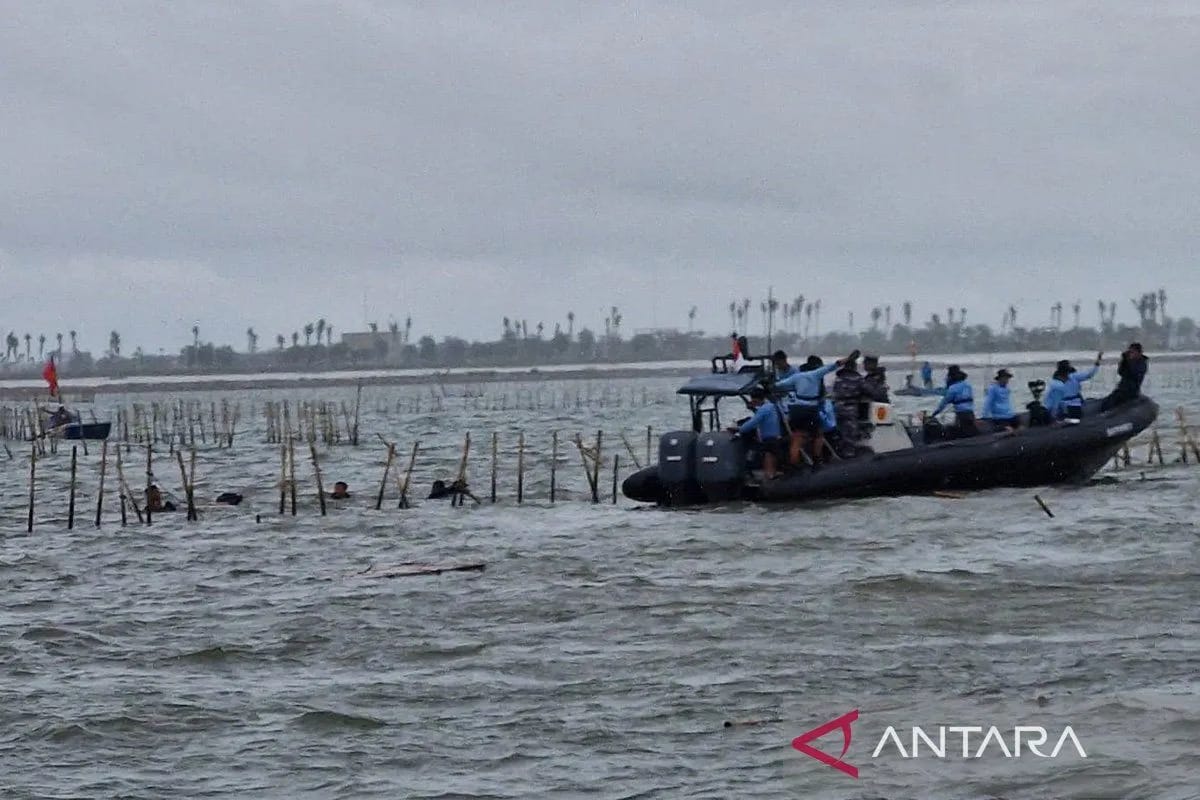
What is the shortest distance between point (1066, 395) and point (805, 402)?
18.1 feet

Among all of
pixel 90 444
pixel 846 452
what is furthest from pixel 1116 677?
pixel 90 444

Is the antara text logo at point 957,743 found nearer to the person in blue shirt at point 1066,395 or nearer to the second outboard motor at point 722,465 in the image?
the second outboard motor at point 722,465

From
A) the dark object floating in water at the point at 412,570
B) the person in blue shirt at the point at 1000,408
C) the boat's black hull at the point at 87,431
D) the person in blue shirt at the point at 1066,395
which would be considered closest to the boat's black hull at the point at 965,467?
the person in blue shirt at the point at 1066,395

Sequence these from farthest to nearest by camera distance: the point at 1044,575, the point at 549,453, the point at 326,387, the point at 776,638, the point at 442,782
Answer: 1. the point at 326,387
2. the point at 549,453
3. the point at 1044,575
4. the point at 776,638
5. the point at 442,782

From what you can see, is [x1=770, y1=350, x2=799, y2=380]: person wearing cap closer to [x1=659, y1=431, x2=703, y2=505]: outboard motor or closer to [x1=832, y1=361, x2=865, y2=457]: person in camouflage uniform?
[x1=832, y1=361, x2=865, y2=457]: person in camouflage uniform

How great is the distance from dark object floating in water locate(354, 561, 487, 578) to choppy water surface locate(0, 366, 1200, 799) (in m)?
0.39

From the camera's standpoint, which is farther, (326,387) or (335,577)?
(326,387)

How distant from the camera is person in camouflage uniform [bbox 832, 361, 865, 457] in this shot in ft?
86.9

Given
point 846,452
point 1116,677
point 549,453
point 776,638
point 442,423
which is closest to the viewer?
point 1116,677

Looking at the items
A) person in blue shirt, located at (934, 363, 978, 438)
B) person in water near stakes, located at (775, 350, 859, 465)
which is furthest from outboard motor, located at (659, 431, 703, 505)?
person in blue shirt, located at (934, 363, 978, 438)

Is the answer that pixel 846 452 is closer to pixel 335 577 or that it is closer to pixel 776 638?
pixel 335 577

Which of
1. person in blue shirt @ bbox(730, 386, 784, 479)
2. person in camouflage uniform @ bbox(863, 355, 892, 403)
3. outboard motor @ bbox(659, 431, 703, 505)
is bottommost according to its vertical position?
outboard motor @ bbox(659, 431, 703, 505)

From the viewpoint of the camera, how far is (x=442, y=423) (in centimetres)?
7944

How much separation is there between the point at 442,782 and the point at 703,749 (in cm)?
183
